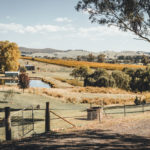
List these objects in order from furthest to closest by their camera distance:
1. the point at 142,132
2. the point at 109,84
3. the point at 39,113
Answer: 1. the point at 109,84
2. the point at 39,113
3. the point at 142,132

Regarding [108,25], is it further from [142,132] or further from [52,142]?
[52,142]

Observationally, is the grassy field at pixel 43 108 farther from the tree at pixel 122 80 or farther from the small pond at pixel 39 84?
the tree at pixel 122 80

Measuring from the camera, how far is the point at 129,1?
56.2 feet

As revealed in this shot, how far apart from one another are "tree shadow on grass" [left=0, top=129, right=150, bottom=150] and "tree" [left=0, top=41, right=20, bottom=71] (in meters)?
68.1

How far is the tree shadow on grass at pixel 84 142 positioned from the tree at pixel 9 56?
2680 inches

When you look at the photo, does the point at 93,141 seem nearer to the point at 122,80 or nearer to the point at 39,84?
the point at 122,80

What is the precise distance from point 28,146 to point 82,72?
270ft

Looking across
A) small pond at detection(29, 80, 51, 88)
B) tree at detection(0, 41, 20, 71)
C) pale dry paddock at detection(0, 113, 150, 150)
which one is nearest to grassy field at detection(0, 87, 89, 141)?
pale dry paddock at detection(0, 113, 150, 150)

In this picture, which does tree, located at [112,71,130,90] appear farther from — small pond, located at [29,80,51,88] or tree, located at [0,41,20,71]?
tree, located at [0,41,20,71]

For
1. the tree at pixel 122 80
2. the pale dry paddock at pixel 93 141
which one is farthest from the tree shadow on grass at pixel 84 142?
the tree at pixel 122 80

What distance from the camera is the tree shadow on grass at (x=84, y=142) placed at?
914 centimetres

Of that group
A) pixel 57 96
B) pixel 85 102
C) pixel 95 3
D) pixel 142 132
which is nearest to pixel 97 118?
pixel 142 132

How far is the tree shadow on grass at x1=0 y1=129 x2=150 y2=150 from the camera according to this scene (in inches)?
360

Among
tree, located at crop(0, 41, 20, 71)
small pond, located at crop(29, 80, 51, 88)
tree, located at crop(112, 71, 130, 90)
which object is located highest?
tree, located at crop(0, 41, 20, 71)
